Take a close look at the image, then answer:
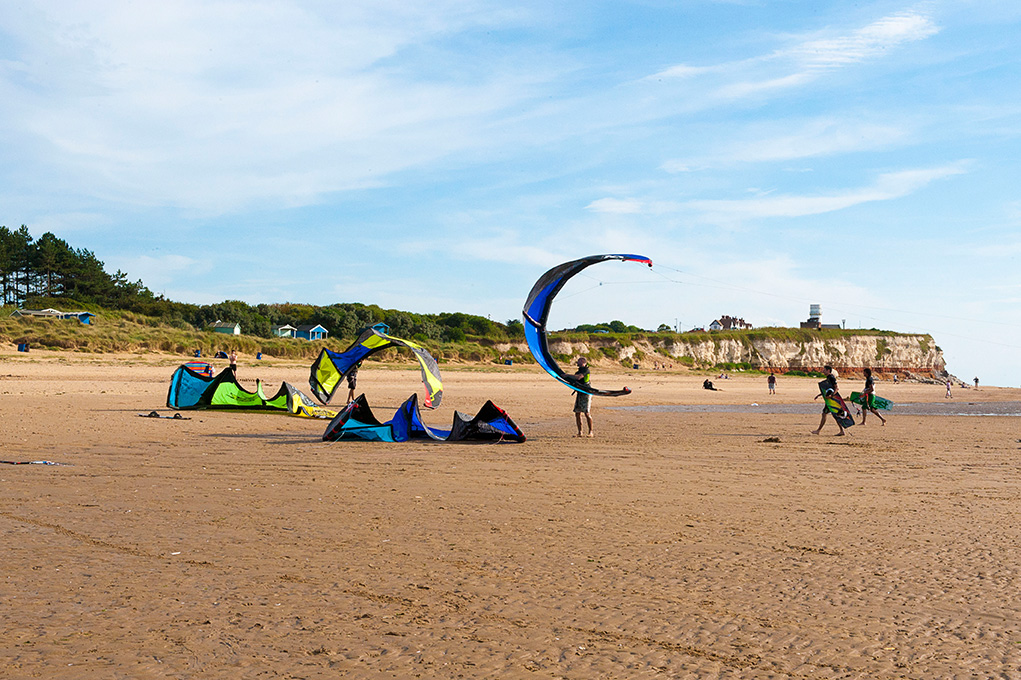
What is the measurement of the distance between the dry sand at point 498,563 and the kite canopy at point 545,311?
1.95m

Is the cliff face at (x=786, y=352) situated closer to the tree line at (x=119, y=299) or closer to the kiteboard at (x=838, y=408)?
the tree line at (x=119, y=299)

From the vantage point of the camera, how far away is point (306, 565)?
542 centimetres

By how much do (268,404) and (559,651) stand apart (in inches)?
600

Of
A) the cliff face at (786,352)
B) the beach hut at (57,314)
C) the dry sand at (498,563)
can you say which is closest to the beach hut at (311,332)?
the beach hut at (57,314)

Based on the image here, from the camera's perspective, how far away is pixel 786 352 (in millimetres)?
→ 82312

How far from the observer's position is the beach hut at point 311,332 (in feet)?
201

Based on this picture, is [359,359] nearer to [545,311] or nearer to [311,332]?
[545,311]

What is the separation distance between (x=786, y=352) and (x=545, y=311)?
74301 millimetres

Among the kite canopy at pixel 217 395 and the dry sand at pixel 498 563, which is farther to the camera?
the kite canopy at pixel 217 395

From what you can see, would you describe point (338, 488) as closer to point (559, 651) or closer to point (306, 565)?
point (306, 565)

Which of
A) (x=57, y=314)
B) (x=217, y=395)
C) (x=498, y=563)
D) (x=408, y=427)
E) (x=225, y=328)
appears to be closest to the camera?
(x=498, y=563)

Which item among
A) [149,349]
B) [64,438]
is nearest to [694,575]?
[64,438]

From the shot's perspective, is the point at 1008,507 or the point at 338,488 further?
the point at 338,488

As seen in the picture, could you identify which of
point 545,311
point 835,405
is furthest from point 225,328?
point 835,405
